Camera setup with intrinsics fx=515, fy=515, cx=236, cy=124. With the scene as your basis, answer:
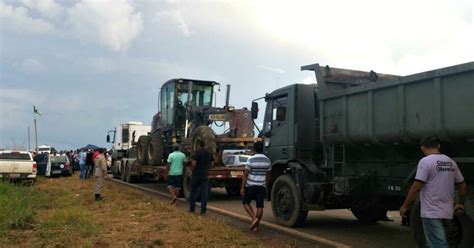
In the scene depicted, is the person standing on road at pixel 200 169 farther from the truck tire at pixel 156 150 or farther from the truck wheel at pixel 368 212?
the truck tire at pixel 156 150

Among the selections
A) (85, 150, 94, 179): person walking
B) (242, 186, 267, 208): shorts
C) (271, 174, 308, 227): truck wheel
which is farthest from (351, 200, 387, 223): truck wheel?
(85, 150, 94, 179): person walking

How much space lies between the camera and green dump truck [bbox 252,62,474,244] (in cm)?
686

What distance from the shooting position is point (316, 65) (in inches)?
397

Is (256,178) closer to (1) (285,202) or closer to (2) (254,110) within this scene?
(1) (285,202)

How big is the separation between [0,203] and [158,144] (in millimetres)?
8441

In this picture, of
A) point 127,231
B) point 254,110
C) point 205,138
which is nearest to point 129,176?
point 205,138

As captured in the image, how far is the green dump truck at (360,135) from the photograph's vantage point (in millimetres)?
6859

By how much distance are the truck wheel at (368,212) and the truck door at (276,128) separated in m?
1.78

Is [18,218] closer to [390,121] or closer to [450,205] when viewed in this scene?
[390,121]

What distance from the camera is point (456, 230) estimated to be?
22.5 feet

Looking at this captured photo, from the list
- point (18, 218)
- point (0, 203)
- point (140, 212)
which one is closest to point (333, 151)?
point (140, 212)

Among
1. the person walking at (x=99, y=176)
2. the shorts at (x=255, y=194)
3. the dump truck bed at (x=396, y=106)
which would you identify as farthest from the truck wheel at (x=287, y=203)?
the person walking at (x=99, y=176)

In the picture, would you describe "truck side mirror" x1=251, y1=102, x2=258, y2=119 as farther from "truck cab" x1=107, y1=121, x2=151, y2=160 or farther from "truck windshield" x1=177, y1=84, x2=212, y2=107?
"truck cab" x1=107, y1=121, x2=151, y2=160

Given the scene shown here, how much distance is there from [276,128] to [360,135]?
2901mm
